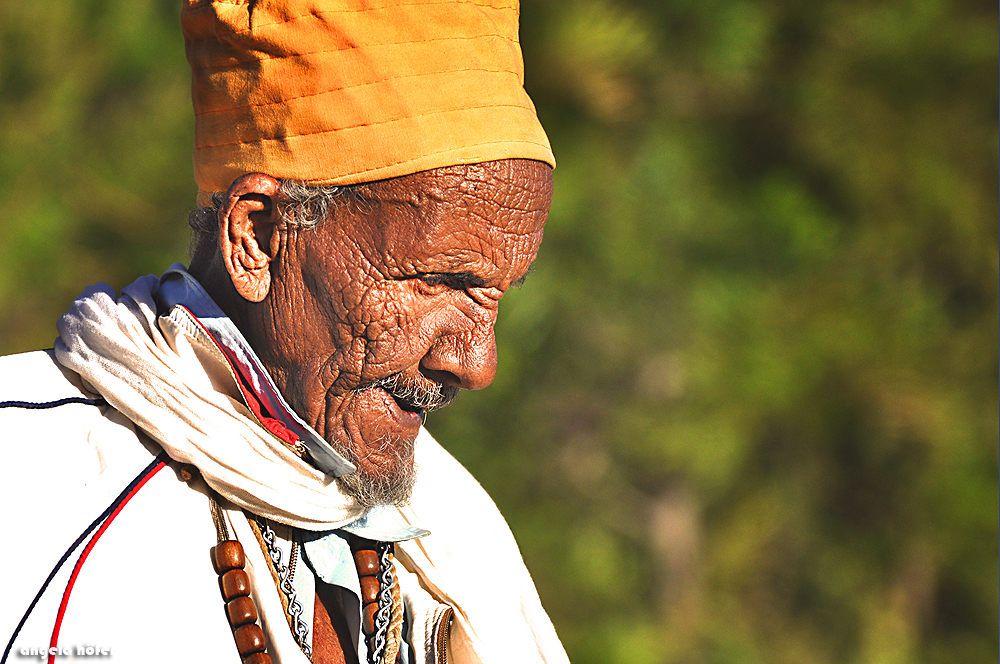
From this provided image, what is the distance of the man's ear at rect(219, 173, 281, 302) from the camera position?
1.43 metres

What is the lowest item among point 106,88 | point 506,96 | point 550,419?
point 506,96

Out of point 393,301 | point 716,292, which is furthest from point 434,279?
point 716,292

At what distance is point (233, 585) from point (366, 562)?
0.95ft

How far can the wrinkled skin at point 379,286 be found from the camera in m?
1.43

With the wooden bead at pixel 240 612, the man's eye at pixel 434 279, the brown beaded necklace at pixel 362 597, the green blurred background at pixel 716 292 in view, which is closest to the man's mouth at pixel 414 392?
the man's eye at pixel 434 279

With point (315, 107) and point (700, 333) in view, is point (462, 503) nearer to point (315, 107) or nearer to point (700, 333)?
point (315, 107)

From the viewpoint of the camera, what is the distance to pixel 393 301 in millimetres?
1468

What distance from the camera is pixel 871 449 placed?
19.5 feet

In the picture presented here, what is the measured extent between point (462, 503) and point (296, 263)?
623mm

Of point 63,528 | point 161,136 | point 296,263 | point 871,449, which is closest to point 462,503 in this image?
point 296,263

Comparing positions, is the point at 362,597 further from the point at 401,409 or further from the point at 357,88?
the point at 357,88

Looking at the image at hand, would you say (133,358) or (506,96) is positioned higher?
(506,96)

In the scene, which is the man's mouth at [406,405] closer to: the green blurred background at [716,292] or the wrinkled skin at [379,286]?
the wrinkled skin at [379,286]

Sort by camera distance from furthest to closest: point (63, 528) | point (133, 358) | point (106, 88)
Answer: point (106, 88)
point (133, 358)
point (63, 528)
